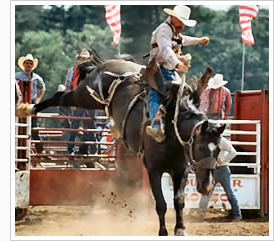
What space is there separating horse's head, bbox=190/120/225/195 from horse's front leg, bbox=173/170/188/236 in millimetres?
374

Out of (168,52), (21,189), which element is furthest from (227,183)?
(168,52)

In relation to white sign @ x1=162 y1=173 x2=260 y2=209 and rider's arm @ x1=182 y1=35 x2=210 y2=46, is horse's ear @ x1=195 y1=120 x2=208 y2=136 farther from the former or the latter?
white sign @ x1=162 y1=173 x2=260 y2=209

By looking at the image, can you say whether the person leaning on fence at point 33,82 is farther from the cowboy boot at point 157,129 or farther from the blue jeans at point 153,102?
the cowboy boot at point 157,129

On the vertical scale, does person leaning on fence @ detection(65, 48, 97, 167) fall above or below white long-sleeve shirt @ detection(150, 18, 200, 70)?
below

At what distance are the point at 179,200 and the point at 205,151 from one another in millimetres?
610

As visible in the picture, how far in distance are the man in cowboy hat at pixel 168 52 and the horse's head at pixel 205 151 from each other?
1.13 ft

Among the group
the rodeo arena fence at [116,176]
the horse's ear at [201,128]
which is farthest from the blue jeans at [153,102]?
the rodeo arena fence at [116,176]

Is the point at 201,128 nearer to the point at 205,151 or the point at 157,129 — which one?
the point at 205,151

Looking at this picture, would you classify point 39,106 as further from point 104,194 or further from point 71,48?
point 71,48

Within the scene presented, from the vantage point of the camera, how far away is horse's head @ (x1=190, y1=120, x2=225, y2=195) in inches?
259

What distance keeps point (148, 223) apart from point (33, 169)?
1725mm

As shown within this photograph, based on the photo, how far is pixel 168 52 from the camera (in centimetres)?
678

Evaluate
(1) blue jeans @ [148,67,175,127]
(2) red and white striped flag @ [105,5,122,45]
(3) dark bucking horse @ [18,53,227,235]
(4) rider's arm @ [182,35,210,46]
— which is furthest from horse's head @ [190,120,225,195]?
(2) red and white striped flag @ [105,5,122,45]

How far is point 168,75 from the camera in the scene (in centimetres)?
702
